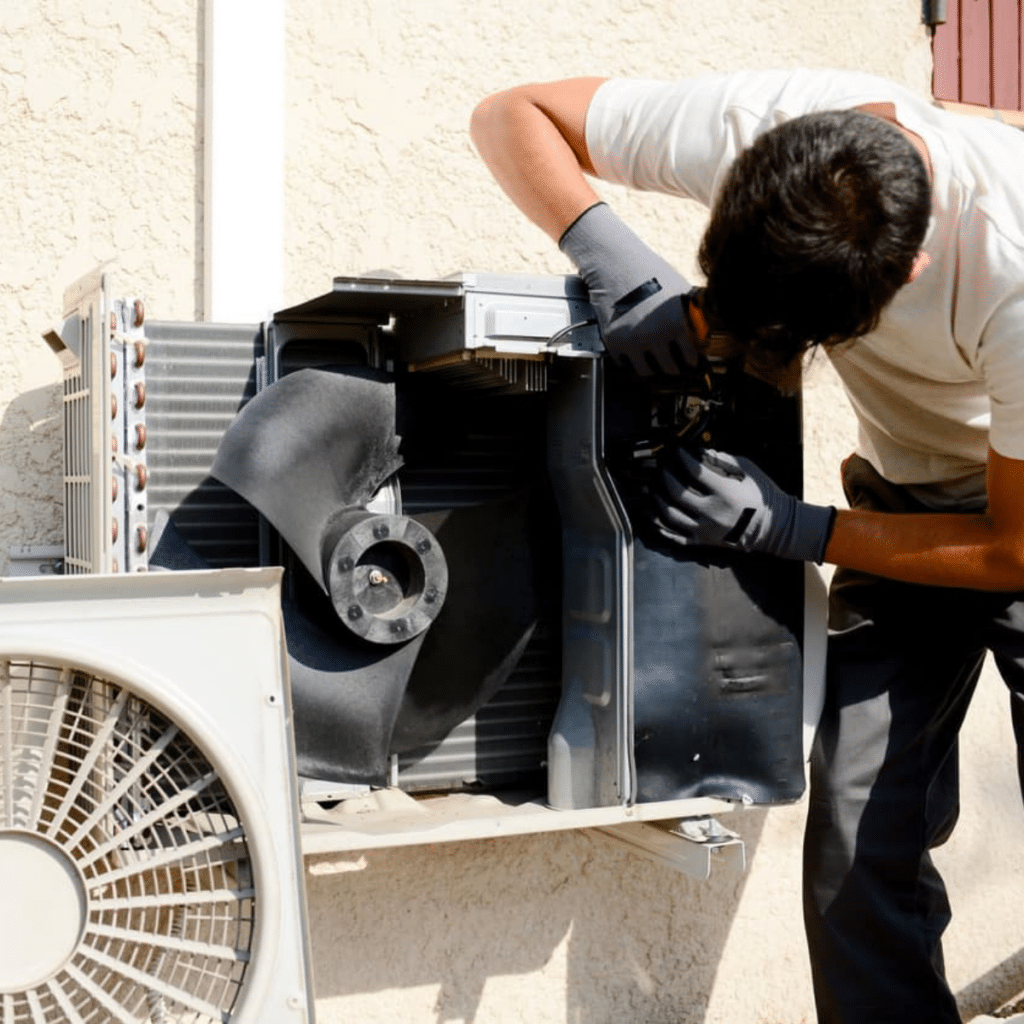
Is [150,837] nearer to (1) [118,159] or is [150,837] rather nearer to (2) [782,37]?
(1) [118,159]

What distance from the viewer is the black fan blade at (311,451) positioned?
201 centimetres

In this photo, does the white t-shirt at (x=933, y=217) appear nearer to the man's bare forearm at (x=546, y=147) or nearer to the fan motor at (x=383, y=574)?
the man's bare forearm at (x=546, y=147)

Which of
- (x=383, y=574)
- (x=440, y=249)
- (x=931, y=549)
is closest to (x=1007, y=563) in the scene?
(x=931, y=549)

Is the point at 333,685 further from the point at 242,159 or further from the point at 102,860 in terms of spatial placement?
the point at 242,159

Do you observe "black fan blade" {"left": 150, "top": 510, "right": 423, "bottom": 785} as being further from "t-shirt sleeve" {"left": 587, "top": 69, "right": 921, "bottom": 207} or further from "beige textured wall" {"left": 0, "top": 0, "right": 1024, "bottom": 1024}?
"t-shirt sleeve" {"left": 587, "top": 69, "right": 921, "bottom": 207}

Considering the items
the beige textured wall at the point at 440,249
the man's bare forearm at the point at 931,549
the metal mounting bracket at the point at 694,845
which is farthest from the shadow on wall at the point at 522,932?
the man's bare forearm at the point at 931,549

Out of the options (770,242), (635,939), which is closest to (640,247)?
(770,242)

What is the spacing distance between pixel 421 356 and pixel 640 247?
0.37 m

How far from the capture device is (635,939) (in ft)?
9.44

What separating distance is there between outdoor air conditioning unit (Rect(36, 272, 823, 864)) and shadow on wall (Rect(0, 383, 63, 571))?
12 cm

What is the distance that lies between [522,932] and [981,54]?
2.28 metres

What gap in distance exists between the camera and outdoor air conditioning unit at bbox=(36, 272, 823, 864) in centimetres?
207

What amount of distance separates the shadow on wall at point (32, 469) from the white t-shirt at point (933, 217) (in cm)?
103

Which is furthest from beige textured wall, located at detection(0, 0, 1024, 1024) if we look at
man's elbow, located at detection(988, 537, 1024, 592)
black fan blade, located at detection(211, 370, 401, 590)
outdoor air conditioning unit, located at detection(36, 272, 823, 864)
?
man's elbow, located at detection(988, 537, 1024, 592)
